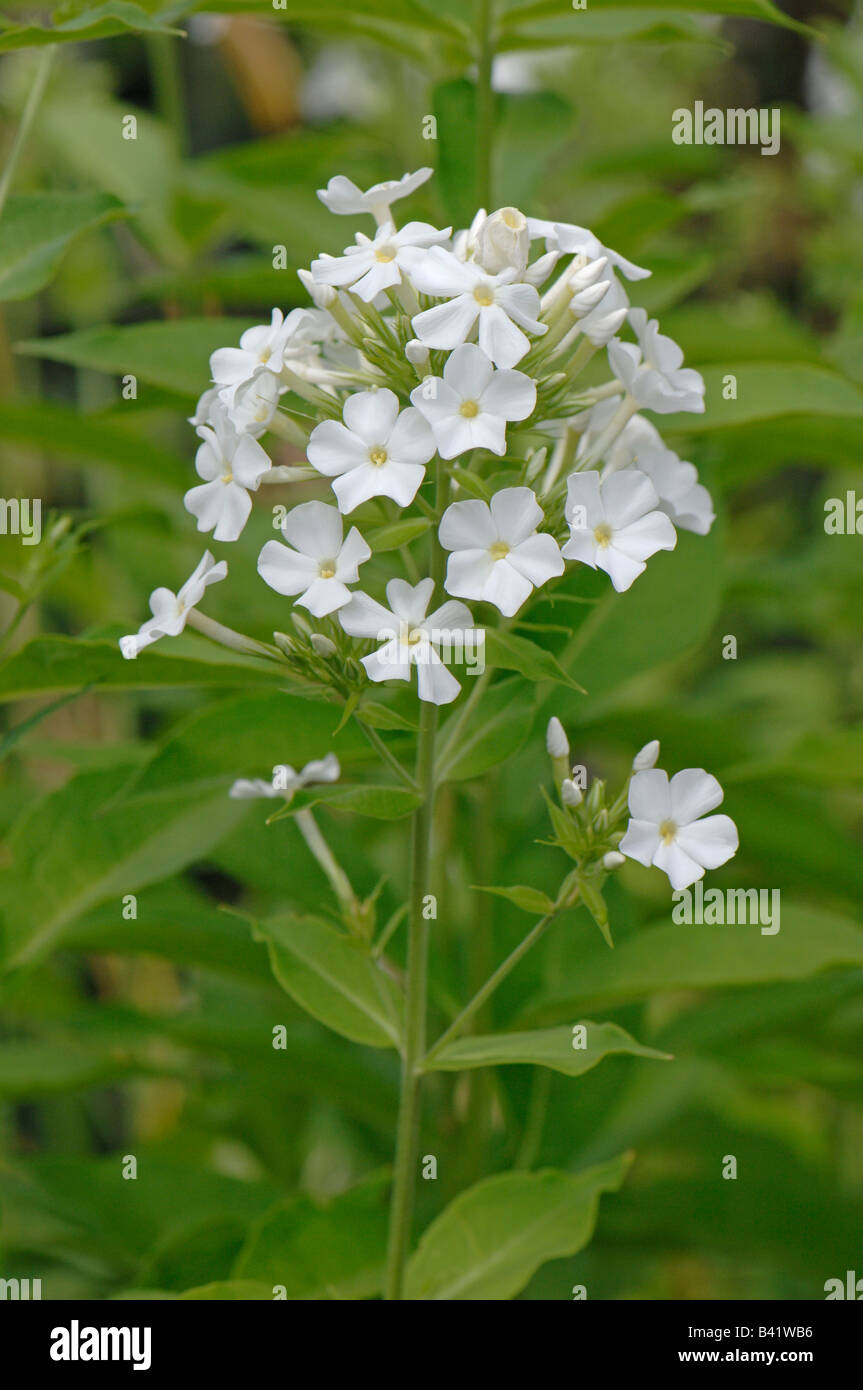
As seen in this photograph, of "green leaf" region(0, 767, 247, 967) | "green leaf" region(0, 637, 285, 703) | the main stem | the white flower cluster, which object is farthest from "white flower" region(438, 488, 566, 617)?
"green leaf" region(0, 767, 247, 967)

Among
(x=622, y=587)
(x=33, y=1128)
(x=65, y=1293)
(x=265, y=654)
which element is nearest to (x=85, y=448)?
(x=265, y=654)

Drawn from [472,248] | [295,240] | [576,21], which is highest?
[576,21]

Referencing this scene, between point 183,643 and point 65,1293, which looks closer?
point 183,643

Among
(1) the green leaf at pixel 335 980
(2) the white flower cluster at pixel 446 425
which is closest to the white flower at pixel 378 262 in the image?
(2) the white flower cluster at pixel 446 425

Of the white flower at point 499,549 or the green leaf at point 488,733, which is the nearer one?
the white flower at point 499,549

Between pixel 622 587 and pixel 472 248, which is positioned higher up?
pixel 472 248

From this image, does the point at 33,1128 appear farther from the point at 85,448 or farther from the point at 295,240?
the point at 295,240

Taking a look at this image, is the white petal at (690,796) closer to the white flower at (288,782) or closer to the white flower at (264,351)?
the white flower at (288,782)

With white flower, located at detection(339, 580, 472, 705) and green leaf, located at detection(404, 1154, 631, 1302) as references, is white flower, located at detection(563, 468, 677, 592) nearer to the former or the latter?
white flower, located at detection(339, 580, 472, 705)

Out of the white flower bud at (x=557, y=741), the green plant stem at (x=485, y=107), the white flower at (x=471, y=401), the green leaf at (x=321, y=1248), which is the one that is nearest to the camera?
the white flower at (x=471, y=401)
